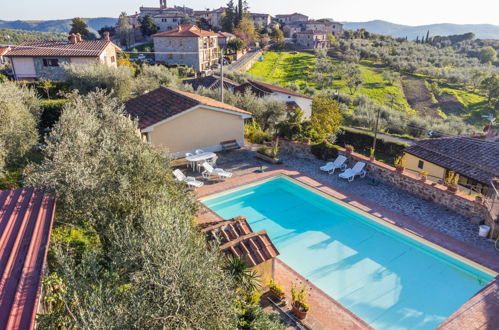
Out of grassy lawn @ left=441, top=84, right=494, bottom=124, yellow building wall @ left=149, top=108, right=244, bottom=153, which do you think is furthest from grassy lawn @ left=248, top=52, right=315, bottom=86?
yellow building wall @ left=149, top=108, right=244, bottom=153

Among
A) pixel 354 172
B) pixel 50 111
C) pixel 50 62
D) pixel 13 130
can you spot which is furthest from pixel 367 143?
pixel 50 62

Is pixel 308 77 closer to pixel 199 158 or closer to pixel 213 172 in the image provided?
pixel 199 158

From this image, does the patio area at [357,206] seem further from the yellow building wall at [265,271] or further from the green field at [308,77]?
the green field at [308,77]

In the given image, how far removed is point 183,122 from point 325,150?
347 inches

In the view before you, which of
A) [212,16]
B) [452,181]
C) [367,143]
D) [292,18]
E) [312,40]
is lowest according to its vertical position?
[367,143]

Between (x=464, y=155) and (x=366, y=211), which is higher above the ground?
(x=464, y=155)

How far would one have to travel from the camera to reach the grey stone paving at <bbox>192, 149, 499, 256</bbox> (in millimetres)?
13284

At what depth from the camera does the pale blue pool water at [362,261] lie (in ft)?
33.9

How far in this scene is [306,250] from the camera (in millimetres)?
13070

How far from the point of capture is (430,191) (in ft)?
51.5

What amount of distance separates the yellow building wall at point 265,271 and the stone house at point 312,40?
102920 millimetres

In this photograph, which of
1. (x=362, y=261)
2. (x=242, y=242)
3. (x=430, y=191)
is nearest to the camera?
(x=242, y=242)

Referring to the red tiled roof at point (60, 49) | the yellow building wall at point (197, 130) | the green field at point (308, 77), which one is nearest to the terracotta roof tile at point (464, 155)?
the yellow building wall at point (197, 130)

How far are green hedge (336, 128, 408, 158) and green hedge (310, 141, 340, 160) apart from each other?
1320 cm
